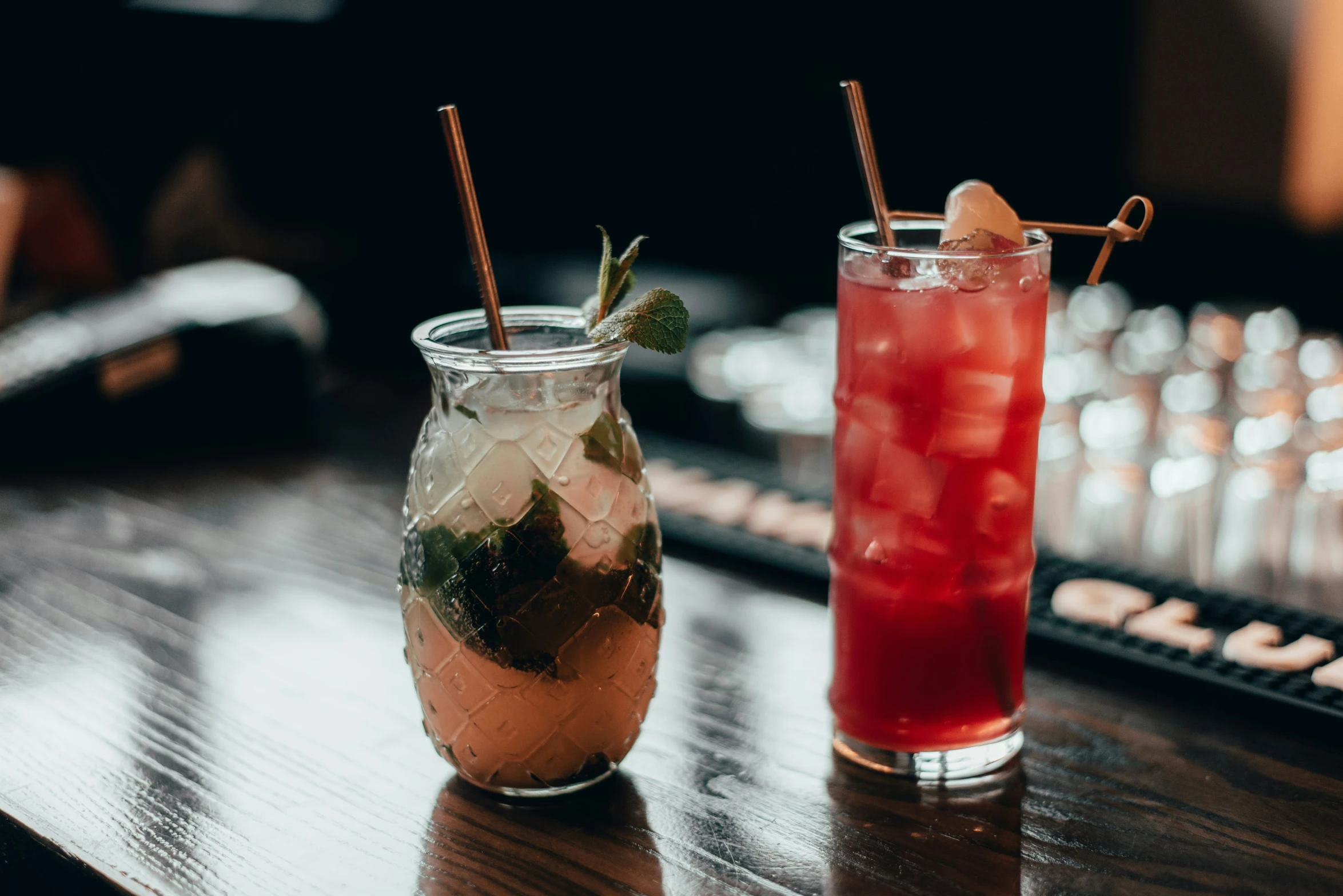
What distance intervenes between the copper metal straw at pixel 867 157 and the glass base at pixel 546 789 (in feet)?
1.46

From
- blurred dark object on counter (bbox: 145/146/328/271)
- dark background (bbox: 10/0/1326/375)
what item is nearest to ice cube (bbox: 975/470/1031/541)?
dark background (bbox: 10/0/1326/375)

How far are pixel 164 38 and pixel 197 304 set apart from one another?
72.2 inches

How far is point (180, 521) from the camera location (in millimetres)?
1476

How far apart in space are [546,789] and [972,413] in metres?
0.41

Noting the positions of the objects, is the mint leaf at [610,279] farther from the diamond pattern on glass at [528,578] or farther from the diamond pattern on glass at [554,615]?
the diamond pattern on glass at [554,615]

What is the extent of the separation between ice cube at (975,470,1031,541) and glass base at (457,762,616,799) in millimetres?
328

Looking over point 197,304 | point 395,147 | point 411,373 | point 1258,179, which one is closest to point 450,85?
point 395,147

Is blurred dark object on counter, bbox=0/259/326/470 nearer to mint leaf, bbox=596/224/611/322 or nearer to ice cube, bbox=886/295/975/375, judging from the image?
mint leaf, bbox=596/224/611/322

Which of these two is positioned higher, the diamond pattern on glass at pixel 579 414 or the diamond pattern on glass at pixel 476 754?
the diamond pattern on glass at pixel 579 414

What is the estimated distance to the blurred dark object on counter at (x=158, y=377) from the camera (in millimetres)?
1702

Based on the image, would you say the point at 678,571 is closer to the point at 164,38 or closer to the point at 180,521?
the point at 180,521

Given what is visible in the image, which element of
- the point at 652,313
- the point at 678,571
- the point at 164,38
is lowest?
the point at 678,571

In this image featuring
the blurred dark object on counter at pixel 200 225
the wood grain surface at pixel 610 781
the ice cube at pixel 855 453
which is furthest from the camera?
the blurred dark object on counter at pixel 200 225

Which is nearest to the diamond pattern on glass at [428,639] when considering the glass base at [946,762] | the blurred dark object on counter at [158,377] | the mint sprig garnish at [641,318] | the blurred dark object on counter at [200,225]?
the mint sprig garnish at [641,318]
